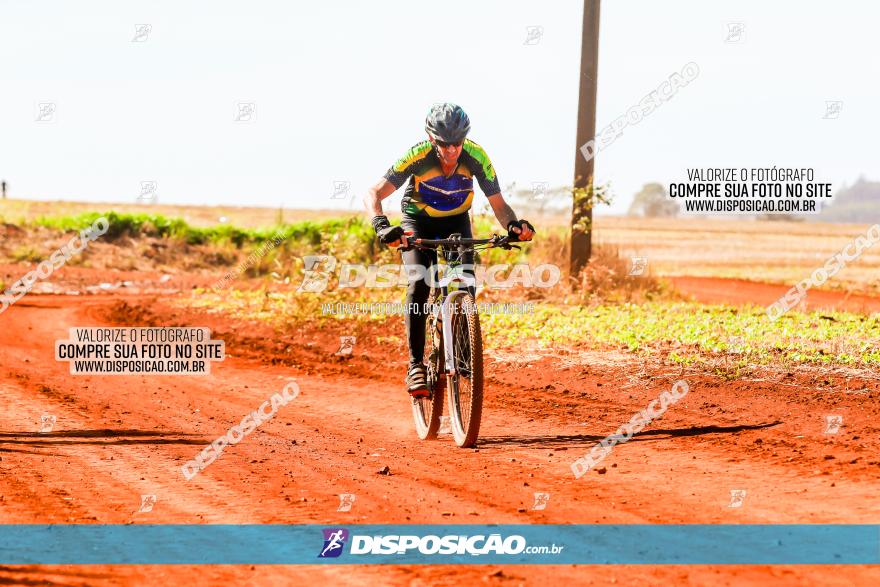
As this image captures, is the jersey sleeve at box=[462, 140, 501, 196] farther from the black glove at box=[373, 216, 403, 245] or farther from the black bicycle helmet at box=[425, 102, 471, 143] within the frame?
the black glove at box=[373, 216, 403, 245]

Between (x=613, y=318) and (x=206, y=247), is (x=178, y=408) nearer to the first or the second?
(x=613, y=318)

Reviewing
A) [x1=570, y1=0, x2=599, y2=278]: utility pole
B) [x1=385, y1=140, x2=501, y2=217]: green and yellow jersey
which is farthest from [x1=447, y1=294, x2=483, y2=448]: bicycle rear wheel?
[x1=570, y1=0, x2=599, y2=278]: utility pole

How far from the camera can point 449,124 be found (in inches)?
318

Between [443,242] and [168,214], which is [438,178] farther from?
[168,214]

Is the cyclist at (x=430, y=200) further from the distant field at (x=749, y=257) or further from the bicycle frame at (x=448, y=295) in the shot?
the distant field at (x=749, y=257)

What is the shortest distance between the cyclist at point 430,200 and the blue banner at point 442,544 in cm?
293

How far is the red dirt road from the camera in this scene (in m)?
5.25

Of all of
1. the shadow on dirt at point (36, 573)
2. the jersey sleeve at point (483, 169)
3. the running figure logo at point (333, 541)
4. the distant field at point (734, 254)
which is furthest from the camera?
the distant field at point (734, 254)

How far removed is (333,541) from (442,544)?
59cm

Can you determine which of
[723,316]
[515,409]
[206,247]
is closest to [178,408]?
[515,409]

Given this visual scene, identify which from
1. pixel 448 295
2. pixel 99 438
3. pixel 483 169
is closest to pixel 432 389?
pixel 448 295

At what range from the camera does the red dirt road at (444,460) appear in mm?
5254

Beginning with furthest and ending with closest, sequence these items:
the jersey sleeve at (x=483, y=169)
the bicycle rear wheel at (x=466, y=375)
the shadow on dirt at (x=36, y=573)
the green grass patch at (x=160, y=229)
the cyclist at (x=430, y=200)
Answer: the green grass patch at (x=160, y=229)
the jersey sleeve at (x=483, y=169)
the cyclist at (x=430, y=200)
the bicycle rear wheel at (x=466, y=375)
the shadow on dirt at (x=36, y=573)

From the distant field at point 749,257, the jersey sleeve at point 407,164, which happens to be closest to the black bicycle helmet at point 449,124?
the jersey sleeve at point 407,164
